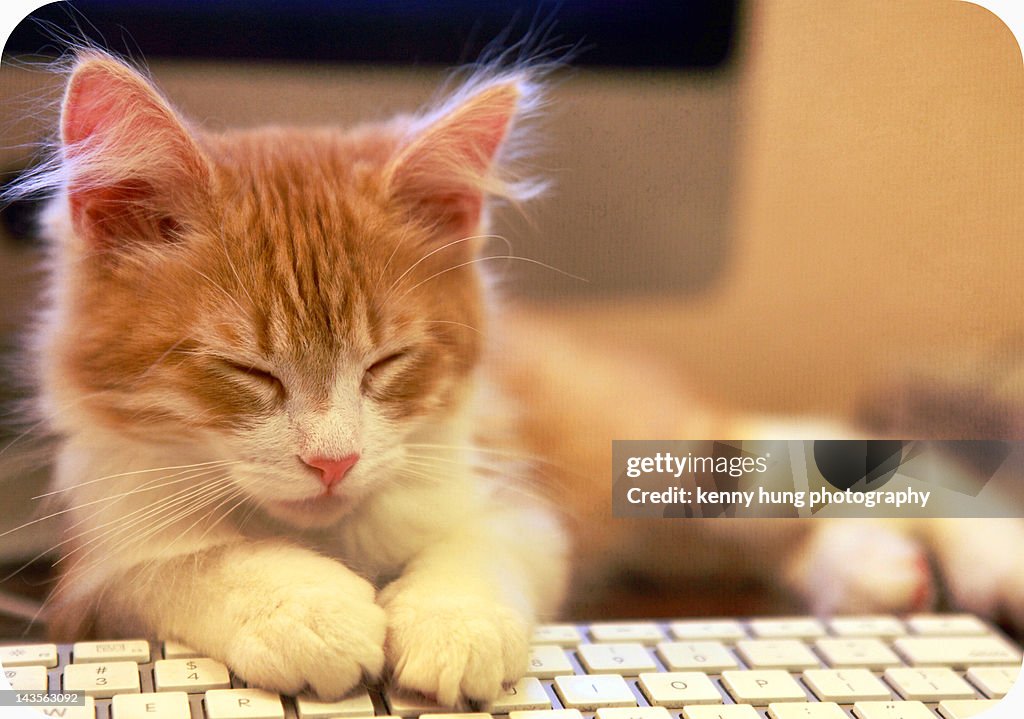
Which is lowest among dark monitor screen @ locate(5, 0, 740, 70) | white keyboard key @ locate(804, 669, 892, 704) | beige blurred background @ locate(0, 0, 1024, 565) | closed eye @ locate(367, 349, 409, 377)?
white keyboard key @ locate(804, 669, 892, 704)

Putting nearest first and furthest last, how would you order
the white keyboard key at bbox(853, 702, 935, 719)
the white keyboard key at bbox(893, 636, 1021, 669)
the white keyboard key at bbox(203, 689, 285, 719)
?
1. the white keyboard key at bbox(203, 689, 285, 719)
2. the white keyboard key at bbox(853, 702, 935, 719)
3. the white keyboard key at bbox(893, 636, 1021, 669)

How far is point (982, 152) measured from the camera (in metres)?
0.94

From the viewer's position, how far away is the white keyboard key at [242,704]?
26.2 inches

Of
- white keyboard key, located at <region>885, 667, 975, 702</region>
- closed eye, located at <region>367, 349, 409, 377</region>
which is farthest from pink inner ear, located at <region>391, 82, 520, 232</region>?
white keyboard key, located at <region>885, 667, 975, 702</region>

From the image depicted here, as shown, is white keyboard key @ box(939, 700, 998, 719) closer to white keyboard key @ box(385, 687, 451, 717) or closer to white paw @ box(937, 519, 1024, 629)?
white paw @ box(937, 519, 1024, 629)

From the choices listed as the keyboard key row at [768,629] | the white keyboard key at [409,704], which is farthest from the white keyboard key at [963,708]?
the white keyboard key at [409,704]

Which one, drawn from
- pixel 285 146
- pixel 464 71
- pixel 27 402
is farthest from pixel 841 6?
pixel 27 402

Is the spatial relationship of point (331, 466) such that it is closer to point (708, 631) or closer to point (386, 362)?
point (386, 362)

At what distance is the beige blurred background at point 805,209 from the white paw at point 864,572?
135 millimetres

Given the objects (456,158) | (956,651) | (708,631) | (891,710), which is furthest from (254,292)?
(956,651)

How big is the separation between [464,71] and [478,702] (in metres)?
0.56

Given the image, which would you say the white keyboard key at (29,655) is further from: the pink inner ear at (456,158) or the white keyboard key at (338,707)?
the pink inner ear at (456,158)

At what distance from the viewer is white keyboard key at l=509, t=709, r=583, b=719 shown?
704 mm

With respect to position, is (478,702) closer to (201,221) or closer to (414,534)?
(414,534)
